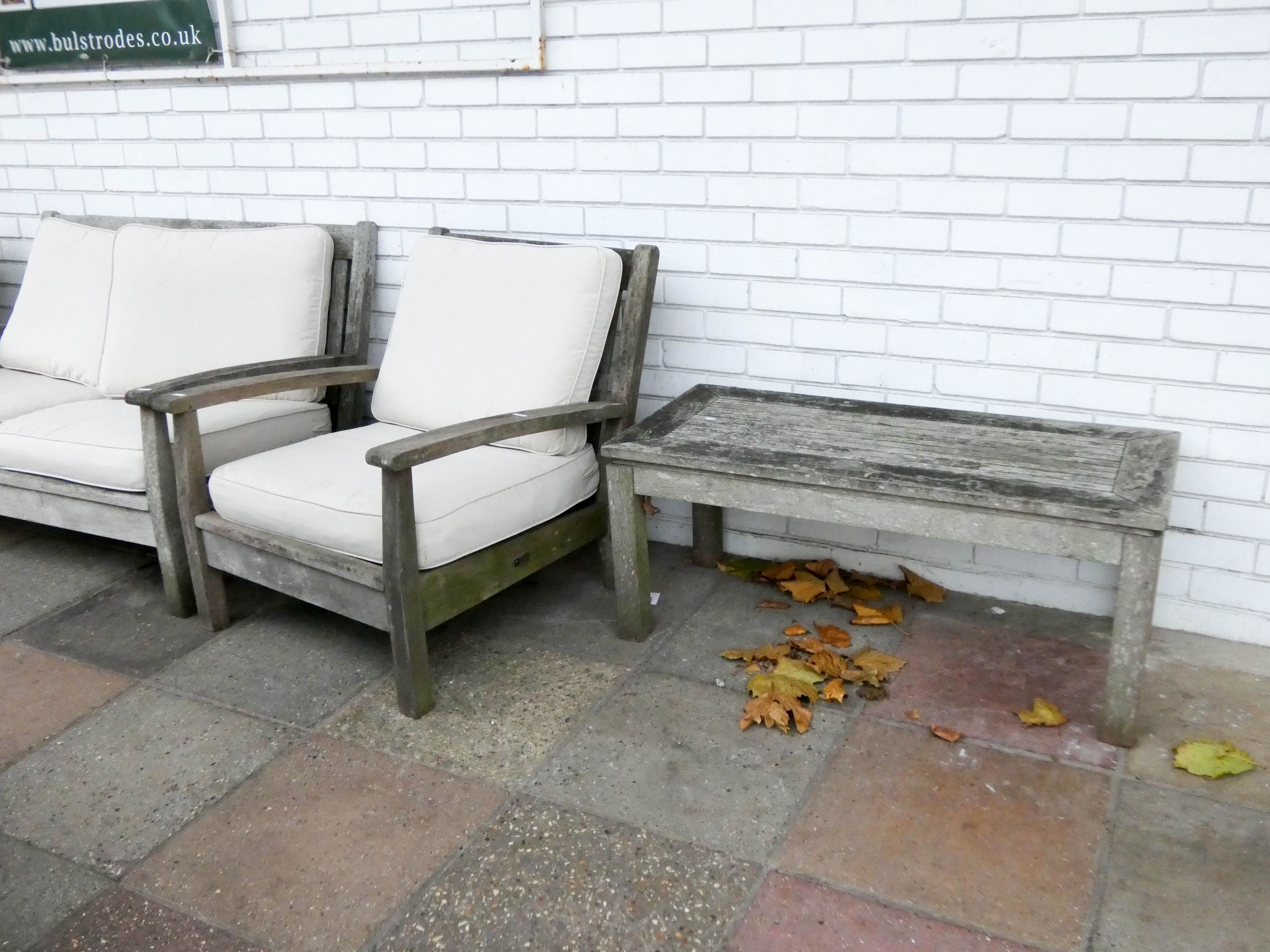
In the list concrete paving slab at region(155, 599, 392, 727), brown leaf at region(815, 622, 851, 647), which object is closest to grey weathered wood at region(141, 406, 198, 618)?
concrete paving slab at region(155, 599, 392, 727)

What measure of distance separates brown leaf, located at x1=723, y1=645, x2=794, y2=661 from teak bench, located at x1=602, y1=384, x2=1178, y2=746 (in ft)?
0.79

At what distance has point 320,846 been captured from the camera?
74.5 inches

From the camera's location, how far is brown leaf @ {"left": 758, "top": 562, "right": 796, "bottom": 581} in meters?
2.89

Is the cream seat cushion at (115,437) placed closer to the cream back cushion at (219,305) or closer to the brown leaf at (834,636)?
the cream back cushion at (219,305)

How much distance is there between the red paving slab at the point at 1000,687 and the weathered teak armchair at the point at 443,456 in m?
0.87

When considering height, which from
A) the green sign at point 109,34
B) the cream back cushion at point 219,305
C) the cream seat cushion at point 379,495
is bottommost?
the cream seat cushion at point 379,495

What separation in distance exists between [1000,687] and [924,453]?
21.4 inches

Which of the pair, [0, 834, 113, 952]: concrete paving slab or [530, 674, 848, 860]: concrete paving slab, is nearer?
[0, 834, 113, 952]: concrete paving slab

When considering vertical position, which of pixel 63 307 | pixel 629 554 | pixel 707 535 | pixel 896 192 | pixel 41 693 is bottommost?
pixel 41 693

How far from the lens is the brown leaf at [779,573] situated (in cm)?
289

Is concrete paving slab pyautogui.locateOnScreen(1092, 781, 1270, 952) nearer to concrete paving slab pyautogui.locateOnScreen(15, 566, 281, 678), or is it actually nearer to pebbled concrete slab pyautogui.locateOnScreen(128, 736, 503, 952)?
pebbled concrete slab pyautogui.locateOnScreen(128, 736, 503, 952)

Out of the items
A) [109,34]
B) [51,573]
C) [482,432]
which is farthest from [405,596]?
[109,34]

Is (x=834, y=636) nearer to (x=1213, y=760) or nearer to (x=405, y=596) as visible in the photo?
(x=1213, y=760)

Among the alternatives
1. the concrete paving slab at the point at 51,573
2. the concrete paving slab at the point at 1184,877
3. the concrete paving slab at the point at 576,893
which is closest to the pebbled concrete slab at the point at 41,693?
the concrete paving slab at the point at 51,573
